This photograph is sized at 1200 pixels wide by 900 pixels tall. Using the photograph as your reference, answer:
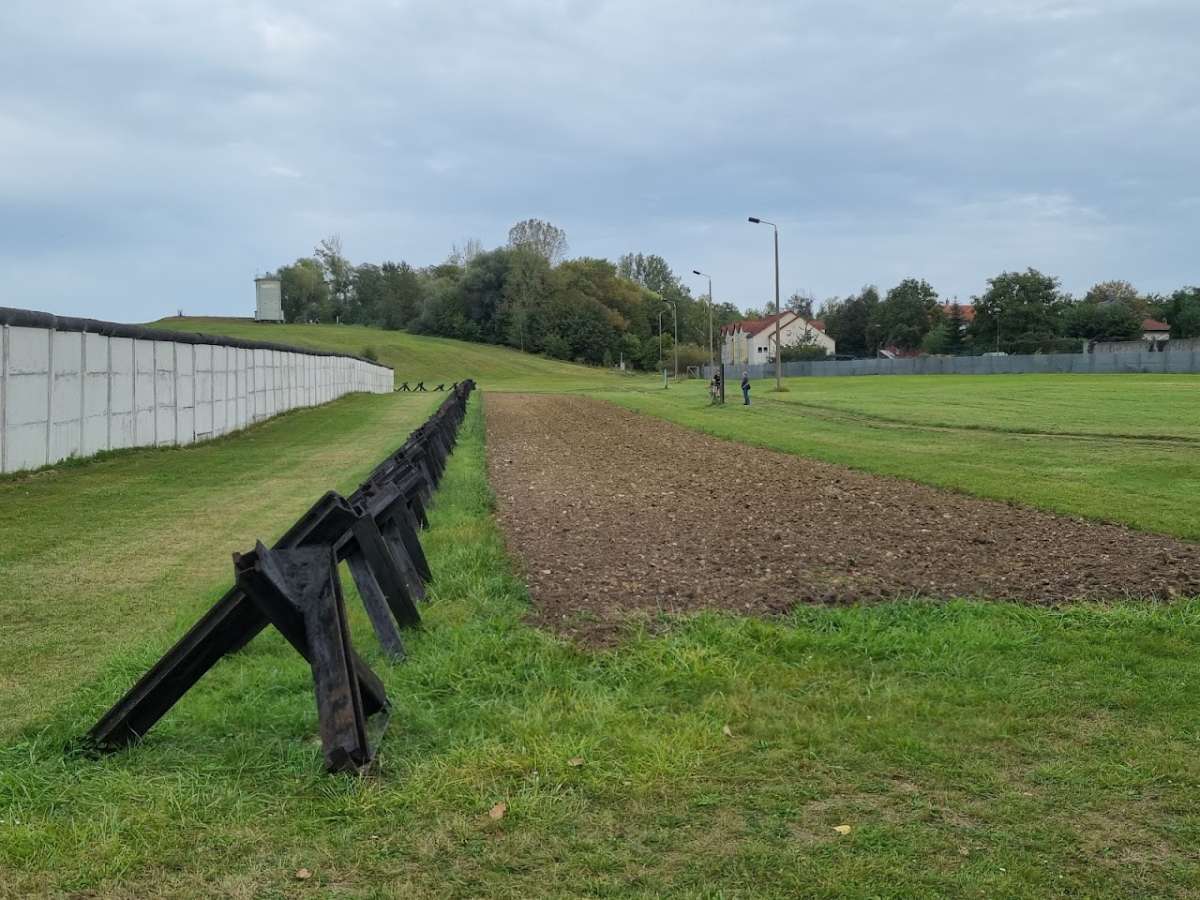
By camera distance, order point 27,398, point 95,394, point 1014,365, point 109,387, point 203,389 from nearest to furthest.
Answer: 1. point 27,398
2. point 95,394
3. point 109,387
4. point 203,389
5. point 1014,365

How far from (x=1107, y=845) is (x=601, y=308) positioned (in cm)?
13425

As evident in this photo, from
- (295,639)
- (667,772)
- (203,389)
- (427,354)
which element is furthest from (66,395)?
(427,354)

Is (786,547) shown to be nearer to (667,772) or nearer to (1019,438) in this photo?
(667,772)

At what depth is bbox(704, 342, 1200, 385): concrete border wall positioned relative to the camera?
70875 millimetres

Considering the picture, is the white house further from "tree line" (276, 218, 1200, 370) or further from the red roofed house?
the red roofed house

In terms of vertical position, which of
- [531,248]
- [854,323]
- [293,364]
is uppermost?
[531,248]

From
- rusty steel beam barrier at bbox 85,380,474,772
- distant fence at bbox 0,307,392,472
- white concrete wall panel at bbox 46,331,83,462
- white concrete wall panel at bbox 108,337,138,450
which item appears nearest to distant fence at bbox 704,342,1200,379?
distant fence at bbox 0,307,392,472

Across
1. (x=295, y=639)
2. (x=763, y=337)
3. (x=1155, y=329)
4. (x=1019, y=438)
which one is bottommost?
(x=295, y=639)

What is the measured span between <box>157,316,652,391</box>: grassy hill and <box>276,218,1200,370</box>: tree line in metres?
6.10

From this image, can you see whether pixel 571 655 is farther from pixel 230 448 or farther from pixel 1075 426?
pixel 1075 426

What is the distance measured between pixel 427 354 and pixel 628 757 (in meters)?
114

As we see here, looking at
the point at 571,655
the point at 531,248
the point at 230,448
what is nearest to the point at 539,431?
the point at 230,448

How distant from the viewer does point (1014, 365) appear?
8231 cm

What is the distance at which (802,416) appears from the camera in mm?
35969
